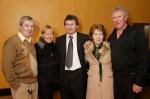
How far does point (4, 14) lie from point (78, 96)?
1912 millimetres

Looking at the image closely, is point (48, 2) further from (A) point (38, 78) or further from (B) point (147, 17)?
(B) point (147, 17)

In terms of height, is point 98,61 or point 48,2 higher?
point 48,2

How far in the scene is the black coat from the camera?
10.4 feet

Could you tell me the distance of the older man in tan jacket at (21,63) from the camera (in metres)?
2.68

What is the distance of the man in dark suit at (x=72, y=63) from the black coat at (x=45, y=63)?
0.46ft

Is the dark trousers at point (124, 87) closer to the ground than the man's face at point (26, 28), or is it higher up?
closer to the ground

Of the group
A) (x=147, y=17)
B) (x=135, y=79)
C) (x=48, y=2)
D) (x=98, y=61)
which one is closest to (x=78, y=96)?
(x=98, y=61)

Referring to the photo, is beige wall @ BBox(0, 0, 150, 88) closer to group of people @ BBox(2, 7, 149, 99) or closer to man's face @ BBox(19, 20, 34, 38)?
group of people @ BBox(2, 7, 149, 99)

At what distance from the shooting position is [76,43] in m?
3.28

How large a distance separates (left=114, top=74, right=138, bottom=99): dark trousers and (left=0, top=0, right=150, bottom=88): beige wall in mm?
1725

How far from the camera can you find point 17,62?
9.09 feet

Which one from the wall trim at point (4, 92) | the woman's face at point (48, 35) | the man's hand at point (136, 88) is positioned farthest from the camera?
the wall trim at point (4, 92)

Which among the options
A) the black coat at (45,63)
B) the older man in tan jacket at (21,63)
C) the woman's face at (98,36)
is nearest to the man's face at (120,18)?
the woman's face at (98,36)

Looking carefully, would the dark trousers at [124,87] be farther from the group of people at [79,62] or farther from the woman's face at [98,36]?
the woman's face at [98,36]
